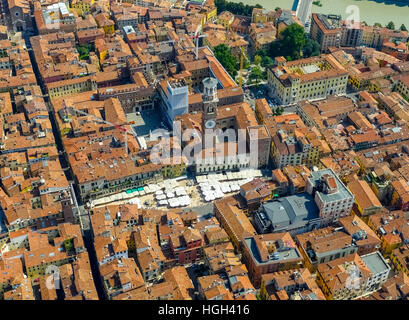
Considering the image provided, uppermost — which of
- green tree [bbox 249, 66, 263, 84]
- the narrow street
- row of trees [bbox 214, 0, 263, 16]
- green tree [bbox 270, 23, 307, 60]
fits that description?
row of trees [bbox 214, 0, 263, 16]

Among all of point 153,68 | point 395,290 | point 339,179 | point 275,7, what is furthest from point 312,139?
point 275,7

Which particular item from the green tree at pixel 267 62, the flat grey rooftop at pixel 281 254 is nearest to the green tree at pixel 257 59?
the green tree at pixel 267 62

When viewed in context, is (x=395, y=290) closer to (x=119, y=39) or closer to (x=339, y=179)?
(x=339, y=179)

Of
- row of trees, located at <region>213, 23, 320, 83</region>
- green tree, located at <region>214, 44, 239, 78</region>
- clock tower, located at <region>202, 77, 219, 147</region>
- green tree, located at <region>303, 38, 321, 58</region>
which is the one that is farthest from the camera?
green tree, located at <region>303, 38, 321, 58</region>

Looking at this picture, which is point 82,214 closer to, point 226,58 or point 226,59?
point 226,59

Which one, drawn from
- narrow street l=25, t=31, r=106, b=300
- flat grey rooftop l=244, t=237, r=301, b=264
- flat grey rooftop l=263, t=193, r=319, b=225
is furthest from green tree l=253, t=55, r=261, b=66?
flat grey rooftop l=244, t=237, r=301, b=264

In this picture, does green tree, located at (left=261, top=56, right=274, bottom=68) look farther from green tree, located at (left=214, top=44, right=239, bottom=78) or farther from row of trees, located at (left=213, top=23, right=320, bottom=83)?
green tree, located at (left=214, top=44, right=239, bottom=78)
